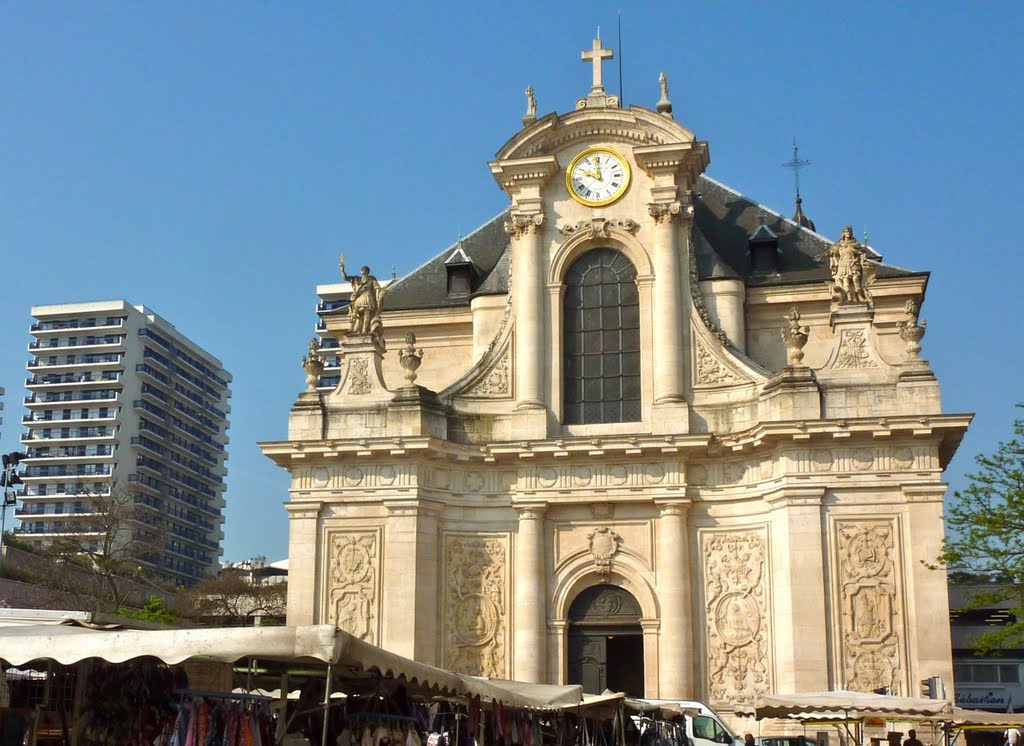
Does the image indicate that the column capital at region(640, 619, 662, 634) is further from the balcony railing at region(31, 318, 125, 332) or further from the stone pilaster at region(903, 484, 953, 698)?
the balcony railing at region(31, 318, 125, 332)

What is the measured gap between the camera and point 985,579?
24.4 m

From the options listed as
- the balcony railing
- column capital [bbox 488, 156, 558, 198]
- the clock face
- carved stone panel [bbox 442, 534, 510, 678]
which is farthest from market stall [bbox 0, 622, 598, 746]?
the balcony railing

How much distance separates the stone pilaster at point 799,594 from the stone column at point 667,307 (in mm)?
3554

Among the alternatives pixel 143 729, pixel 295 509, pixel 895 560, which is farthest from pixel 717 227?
pixel 143 729

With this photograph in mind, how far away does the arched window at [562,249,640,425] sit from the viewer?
29.1 meters

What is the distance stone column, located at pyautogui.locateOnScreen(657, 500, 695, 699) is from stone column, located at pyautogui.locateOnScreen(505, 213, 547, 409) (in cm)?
400

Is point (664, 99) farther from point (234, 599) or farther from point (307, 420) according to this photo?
point (234, 599)

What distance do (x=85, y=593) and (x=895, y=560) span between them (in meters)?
30.2

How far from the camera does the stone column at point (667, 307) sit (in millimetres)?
28297

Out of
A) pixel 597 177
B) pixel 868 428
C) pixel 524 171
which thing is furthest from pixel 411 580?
pixel 597 177

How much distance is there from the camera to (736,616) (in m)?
26.8

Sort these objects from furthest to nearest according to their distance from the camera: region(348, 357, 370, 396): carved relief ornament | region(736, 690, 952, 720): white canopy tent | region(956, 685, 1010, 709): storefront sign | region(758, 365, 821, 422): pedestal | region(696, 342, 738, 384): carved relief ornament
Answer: region(956, 685, 1010, 709): storefront sign < region(348, 357, 370, 396): carved relief ornament < region(696, 342, 738, 384): carved relief ornament < region(758, 365, 821, 422): pedestal < region(736, 690, 952, 720): white canopy tent

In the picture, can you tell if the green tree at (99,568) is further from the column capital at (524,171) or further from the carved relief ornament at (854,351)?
the carved relief ornament at (854,351)

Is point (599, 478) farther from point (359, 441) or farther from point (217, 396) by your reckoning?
point (217, 396)
